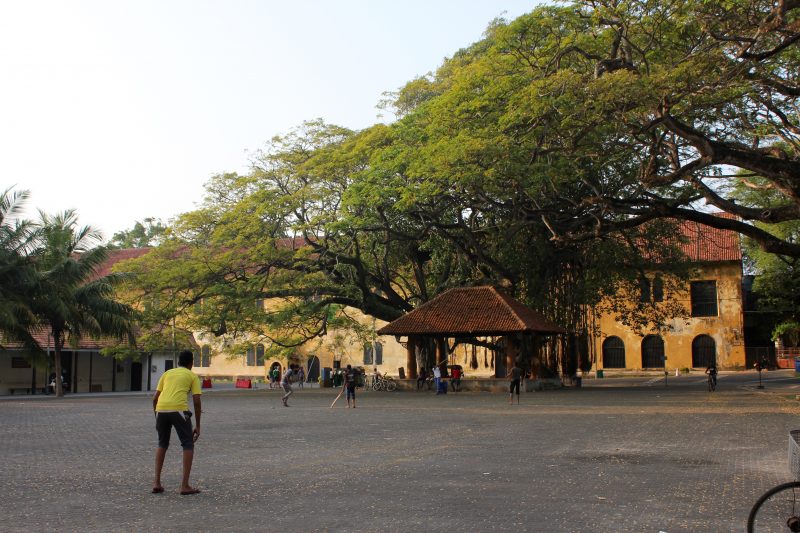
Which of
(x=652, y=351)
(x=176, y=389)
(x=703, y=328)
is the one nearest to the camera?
(x=176, y=389)

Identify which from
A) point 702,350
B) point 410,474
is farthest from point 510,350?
point 702,350

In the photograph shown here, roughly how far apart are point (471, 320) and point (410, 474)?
26042 mm

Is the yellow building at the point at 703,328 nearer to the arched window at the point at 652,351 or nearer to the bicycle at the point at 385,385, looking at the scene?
the arched window at the point at 652,351

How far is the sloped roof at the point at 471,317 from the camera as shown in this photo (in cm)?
3612

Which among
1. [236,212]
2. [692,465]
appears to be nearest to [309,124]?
[236,212]

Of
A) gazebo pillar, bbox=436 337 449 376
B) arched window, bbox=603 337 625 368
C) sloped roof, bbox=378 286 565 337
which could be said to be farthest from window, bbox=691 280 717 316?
gazebo pillar, bbox=436 337 449 376

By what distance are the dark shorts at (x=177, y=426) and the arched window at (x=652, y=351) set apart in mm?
57306

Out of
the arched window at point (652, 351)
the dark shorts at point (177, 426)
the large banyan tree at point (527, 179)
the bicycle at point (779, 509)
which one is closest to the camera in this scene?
the bicycle at point (779, 509)

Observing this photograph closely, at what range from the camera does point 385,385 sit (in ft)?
135

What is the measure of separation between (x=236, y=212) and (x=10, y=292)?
32.6ft

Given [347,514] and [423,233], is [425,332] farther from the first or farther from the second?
[347,514]

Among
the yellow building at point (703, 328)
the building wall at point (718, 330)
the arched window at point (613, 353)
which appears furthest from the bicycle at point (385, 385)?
the arched window at point (613, 353)

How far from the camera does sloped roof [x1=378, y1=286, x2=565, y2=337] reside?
36.1 m

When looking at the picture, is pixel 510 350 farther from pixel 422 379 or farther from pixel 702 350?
pixel 702 350
